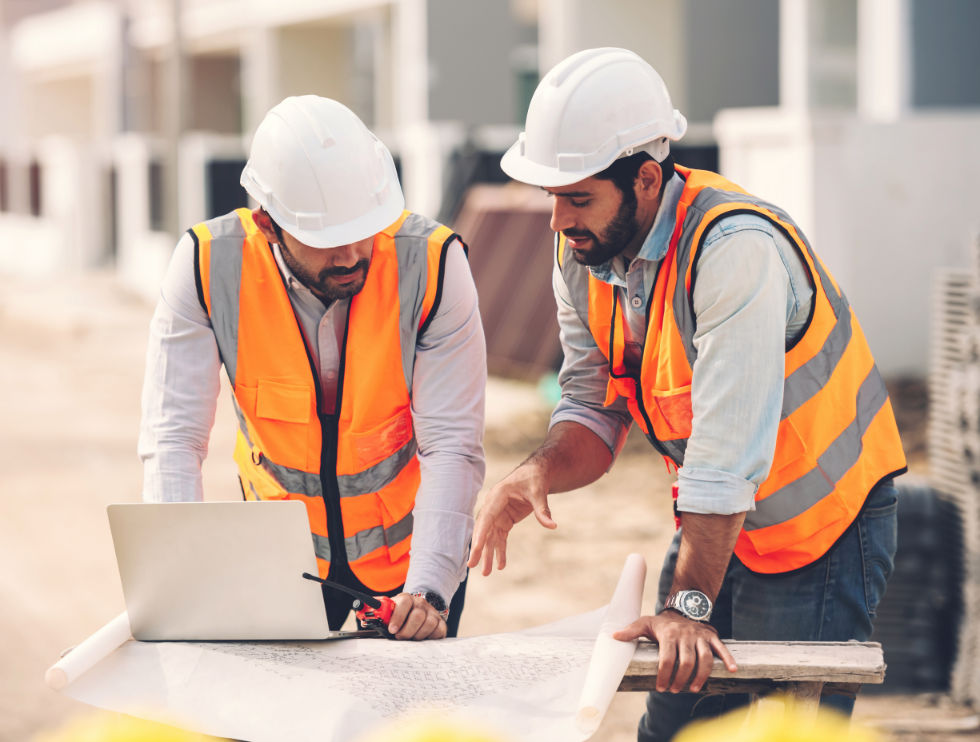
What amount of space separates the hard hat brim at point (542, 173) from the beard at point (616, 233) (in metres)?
0.09

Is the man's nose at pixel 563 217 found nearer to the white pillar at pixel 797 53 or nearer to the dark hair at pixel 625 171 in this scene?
the dark hair at pixel 625 171

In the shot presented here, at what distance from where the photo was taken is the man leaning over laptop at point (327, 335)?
280cm

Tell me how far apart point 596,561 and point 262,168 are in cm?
437

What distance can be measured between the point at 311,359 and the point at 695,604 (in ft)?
3.35

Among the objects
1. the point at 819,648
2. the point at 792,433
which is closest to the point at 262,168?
the point at 792,433

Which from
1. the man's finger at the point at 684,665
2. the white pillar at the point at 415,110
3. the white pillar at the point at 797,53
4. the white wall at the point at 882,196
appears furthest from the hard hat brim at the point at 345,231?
the white pillar at the point at 415,110

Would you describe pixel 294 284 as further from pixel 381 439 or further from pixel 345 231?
pixel 381 439

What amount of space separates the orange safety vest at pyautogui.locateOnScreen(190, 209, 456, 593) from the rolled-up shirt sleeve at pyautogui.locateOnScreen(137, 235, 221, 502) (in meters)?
0.04

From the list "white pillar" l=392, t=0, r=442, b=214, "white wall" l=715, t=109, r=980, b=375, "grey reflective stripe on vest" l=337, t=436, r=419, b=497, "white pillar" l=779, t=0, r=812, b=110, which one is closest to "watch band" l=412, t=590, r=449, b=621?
"grey reflective stripe on vest" l=337, t=436, r=419, b=497

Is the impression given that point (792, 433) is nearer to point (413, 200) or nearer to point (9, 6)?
point (413, 200)

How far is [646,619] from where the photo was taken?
89.7 inches

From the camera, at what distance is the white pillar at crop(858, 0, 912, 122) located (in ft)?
32.7

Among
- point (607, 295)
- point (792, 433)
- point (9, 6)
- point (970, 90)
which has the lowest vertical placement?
point (792, 433)

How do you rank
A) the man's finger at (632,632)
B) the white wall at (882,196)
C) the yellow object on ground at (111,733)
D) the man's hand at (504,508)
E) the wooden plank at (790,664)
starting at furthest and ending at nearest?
the white wall at (882,196), the man's hand at (504,508), the man's finger at (632,632), the wooden plank at (790,664), the yellow object on ground at (111,733)
